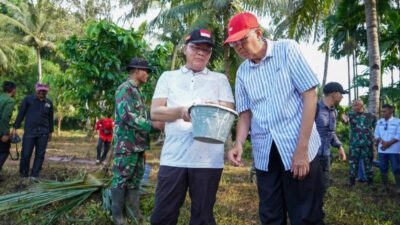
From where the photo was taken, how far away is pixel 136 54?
588cm

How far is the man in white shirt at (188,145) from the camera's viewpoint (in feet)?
8.41

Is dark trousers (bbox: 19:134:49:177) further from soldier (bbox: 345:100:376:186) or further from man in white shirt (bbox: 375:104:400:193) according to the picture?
man in white shirt (bbox: 375:104:400:193)

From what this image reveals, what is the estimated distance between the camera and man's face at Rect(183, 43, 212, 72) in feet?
8.53

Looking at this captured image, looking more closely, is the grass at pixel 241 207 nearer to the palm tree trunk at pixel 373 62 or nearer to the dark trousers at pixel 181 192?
the palm tree trunk at pixel 373 62

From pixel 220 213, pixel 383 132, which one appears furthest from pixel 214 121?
pixel 383 132

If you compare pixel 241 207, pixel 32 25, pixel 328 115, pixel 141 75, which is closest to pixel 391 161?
pixel 328 115

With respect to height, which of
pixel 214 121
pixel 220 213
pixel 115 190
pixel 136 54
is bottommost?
pixel 220 213

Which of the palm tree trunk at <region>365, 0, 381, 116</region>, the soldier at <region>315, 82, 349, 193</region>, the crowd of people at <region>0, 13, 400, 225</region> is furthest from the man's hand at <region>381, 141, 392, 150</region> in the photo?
the crowd of people at <region>0, 13, 400, 225</region>

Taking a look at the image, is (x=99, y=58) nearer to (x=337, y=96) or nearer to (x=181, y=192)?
(x=337, y=96)

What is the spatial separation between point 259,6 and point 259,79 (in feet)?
29.9

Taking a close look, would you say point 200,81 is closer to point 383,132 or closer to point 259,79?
point 259,79

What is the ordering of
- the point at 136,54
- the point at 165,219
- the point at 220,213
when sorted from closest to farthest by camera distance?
the point at 165,219
the point at 220,213
the point at 136,54

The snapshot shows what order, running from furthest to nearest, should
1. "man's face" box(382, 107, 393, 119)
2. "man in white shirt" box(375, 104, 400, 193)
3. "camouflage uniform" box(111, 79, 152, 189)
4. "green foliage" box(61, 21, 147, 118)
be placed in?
"man's face" box(382, 107, 393, 119)
"man in white shirt" box(375, 104, 400, 193)
"green foliage" box(61, 21, 147, 118)
"camouflage uniform" box(111, 79, 152, 189)

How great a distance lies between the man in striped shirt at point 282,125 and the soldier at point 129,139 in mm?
1720
